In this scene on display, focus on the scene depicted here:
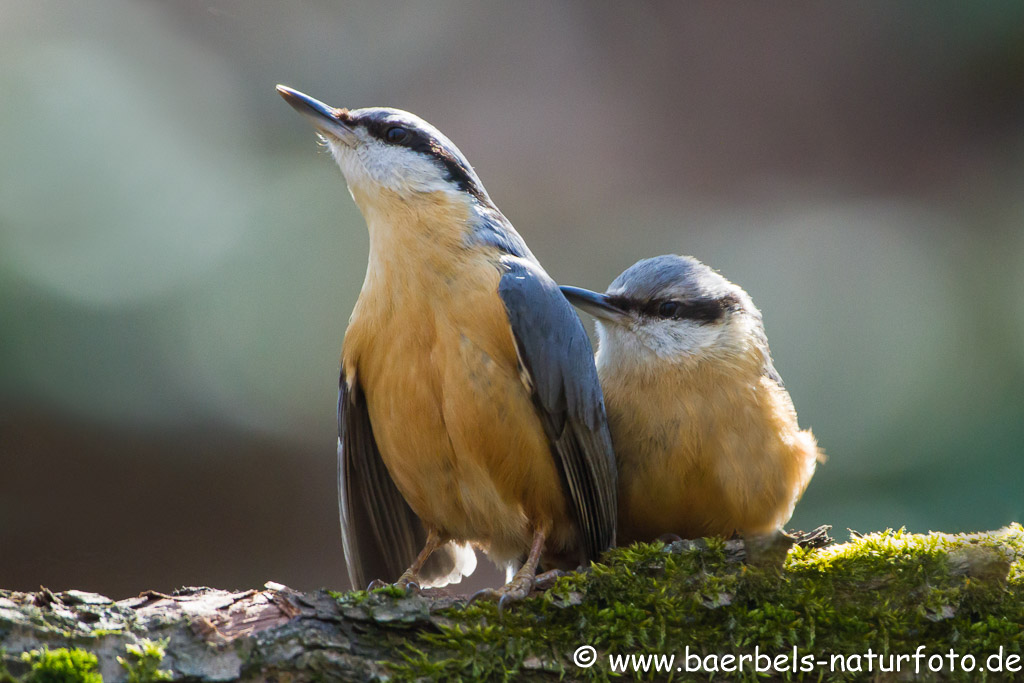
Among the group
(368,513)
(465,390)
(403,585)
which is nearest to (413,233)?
(465,390)

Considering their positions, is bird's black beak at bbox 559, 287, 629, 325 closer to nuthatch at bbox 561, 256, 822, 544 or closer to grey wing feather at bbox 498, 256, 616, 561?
nuthatch at bbox 561, 256, 822, 544

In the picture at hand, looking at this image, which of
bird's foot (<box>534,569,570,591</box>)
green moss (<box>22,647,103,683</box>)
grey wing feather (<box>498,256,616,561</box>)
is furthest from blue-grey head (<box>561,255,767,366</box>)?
green moss (<box>22,647,103,683</box>)

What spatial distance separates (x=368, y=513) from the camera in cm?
328

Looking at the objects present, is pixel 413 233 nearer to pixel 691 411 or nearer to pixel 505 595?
pixel 691 411

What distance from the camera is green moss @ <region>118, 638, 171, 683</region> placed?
6.34ft

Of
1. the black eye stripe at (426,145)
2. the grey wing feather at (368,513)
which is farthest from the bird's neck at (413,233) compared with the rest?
the grey wing feather at (368,513)

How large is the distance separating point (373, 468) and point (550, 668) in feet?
4.13

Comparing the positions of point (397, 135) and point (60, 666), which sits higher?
point (397, 135)

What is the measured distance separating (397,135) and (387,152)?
0.28 feet

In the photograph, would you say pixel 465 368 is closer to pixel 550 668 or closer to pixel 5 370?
pixel 550 668

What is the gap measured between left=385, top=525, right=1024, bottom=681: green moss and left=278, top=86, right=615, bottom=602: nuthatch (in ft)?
1.05

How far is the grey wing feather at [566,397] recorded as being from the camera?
9.44ft

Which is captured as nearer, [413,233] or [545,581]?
[545,581]

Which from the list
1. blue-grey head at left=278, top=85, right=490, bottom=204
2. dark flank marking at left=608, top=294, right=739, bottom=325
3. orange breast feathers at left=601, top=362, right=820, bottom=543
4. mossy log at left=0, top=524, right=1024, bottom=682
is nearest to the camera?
mossy log at left=0, top=524, right=1024, bottom=682
